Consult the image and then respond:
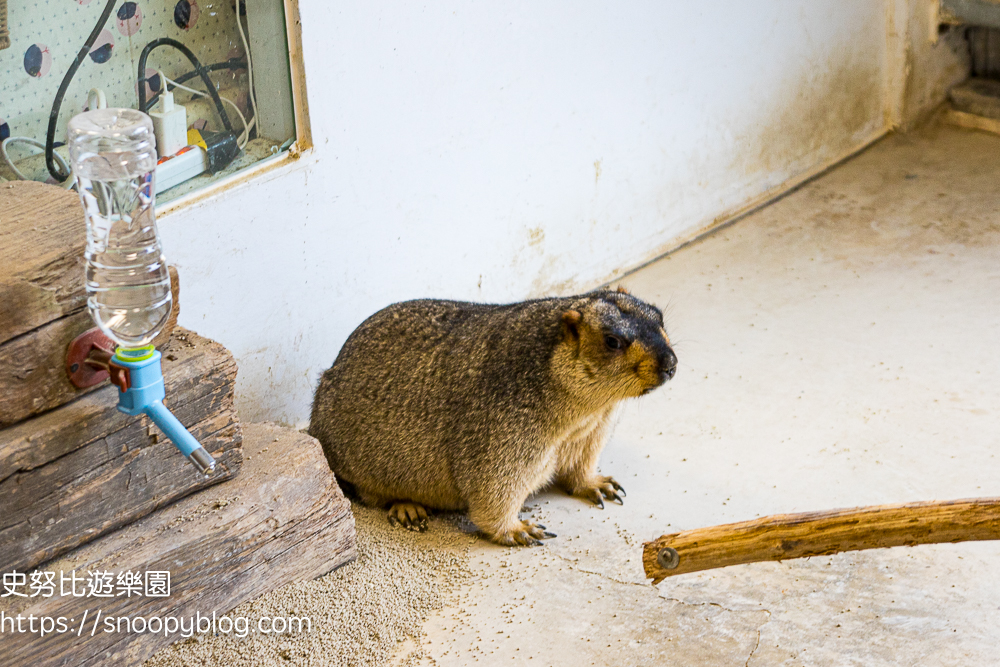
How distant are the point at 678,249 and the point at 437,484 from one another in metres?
2.65

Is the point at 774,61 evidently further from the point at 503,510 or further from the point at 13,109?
the point at 13,109

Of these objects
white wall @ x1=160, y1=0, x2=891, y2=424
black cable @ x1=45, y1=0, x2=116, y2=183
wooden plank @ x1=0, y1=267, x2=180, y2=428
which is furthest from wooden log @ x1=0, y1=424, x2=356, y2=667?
black cable @ x1=45, y1=0, x2=116, y2=183

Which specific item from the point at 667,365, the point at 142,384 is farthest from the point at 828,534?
the point at 142,384

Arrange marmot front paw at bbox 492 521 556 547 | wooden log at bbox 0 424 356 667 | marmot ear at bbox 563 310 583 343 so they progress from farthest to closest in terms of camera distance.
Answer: marmot front paw at bbox 492 521 556 547 < marmot ear at bbox 563 310 583 343 < wooden log at bbox 0 424 356 667

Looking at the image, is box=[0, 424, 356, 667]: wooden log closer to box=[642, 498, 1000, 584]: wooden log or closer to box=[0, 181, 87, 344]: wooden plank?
box=[0, 181, 87, 344]: wooden plank

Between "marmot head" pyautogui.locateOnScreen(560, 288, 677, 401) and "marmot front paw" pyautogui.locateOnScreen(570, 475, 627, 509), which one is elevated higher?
"marmot head" pyautogui.locateOnScreen(560, 288, 677, 401)

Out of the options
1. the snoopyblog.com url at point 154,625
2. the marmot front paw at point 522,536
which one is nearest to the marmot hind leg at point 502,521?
the marmot front paw at point 522,536

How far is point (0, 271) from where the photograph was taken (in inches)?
105

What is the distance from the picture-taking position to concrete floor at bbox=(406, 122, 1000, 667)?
10.3 ft

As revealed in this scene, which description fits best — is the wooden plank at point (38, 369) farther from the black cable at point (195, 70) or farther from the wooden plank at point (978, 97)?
the wooden plank at point (978, 97)

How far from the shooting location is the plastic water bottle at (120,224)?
266 cm

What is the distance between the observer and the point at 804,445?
4.18 metres

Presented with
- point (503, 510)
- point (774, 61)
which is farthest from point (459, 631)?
point (774, 61)

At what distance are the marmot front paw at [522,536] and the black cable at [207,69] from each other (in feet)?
6.36
